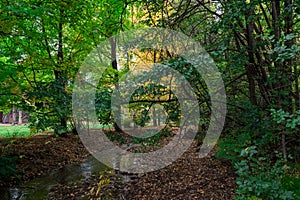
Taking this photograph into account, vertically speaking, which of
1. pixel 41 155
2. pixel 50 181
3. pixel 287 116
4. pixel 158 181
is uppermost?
pixel 287 116

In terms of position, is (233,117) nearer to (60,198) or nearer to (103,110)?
(103,110)

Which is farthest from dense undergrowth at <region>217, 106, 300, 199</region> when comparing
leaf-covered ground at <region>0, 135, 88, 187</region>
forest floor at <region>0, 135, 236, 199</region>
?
leaf-covered ground at <region>0, 135, 88, 187</region>

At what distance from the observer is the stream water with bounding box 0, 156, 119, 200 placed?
4109 mm

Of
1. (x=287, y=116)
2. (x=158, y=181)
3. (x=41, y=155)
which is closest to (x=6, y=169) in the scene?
(x=41, y=155)

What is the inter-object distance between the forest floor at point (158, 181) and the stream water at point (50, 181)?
21 cm

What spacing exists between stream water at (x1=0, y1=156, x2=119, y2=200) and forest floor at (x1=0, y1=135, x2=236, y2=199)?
208mm

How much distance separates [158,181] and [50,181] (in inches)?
90.0

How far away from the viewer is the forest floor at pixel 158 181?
11.8 feet

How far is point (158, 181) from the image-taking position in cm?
427

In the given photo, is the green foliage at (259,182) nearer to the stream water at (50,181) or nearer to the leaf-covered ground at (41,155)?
the stream water at (50,181)

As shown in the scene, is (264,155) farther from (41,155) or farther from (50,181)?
(41,155)

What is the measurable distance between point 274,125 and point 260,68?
0.90m

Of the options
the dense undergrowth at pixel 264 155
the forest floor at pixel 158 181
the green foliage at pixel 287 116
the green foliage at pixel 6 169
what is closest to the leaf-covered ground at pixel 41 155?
the forest floor at pixel 158 181

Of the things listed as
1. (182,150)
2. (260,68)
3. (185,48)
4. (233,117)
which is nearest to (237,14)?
(260,68)
